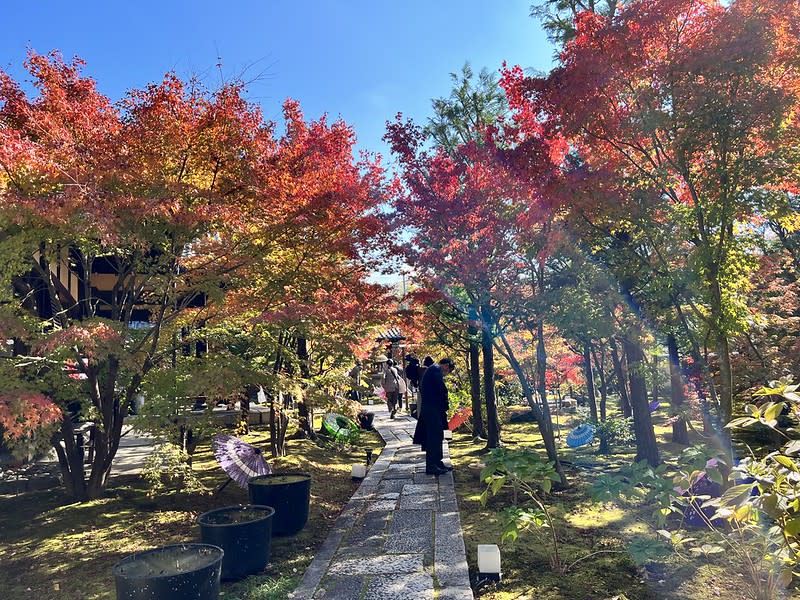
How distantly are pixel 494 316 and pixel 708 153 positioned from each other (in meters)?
4.38

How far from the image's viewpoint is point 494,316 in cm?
863

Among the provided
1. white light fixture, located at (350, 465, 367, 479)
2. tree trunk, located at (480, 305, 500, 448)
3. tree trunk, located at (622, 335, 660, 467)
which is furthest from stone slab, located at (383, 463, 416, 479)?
tree trunk, located at (622, 335, 660, 467)

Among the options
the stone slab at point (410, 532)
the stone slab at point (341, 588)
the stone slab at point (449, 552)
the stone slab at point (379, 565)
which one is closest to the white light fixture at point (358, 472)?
the stone slab at point (410, 532)

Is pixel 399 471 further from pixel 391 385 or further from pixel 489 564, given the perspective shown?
pixel 391 385

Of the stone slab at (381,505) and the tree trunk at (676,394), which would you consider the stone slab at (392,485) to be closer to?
the stone slab at (381,505)

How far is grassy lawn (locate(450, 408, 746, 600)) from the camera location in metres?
3.72

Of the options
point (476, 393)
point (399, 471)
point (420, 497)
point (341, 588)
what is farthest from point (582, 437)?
point (341, 588)

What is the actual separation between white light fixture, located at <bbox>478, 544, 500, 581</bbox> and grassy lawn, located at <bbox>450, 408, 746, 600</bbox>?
7 cm

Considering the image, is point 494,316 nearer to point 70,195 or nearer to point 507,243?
point 507,243

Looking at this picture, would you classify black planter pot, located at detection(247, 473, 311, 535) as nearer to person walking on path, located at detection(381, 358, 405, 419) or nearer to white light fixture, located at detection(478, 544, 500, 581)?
white light fixture, located at detection(478, 544, 500, 581)

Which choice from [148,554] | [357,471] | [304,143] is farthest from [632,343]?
[148,554]

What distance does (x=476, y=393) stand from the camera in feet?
37.2

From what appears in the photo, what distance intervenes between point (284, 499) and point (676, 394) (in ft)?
26.6

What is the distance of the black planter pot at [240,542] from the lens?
4172 millimetres
